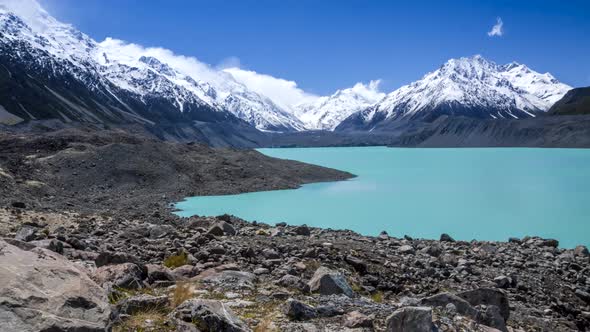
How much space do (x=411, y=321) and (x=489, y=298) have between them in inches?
154

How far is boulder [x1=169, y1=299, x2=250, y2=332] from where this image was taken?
517 centimetres

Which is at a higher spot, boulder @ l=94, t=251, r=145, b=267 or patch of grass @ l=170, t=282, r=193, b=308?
patch of grass @ l=170, t=282, r=193, b=308

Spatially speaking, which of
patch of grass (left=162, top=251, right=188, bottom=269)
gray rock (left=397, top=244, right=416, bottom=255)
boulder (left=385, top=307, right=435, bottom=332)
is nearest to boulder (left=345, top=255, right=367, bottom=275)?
gray rock (left=397, top=244, right=416, bottom=255)

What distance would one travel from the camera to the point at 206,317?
5.21 m

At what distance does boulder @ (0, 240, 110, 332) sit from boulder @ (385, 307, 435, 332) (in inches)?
114

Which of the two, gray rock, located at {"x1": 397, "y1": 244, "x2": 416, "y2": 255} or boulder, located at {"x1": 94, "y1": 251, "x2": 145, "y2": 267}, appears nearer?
boulder, located at {"x1": 94, "y1": 251, "x2": 145, "y2": 267}

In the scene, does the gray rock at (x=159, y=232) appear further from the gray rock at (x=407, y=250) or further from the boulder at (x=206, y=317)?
the boulder at (x=206, y=317)

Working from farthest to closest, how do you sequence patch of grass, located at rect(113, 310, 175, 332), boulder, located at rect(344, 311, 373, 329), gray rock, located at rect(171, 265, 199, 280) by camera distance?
gray rock, located at rect(171, 265, 199, 280), boulder, located at rect(344, 311, 373, 329), patch of grass, located at rect(113, 310, 175, 332)

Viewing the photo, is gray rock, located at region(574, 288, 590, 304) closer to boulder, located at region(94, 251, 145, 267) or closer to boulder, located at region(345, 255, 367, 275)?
boulder, located at region(345, 255, 367, 275)

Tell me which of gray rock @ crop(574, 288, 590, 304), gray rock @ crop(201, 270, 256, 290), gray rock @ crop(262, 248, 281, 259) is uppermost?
gray rock @ crop(201, 270, 256, 290)

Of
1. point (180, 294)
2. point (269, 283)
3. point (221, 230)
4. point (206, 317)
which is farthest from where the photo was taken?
point (221, 230)

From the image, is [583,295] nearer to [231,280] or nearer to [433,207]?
[231,280]

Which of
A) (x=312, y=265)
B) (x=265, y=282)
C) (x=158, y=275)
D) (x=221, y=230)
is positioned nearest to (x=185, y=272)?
(x=158, y=275)

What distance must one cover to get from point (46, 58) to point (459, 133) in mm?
154404
